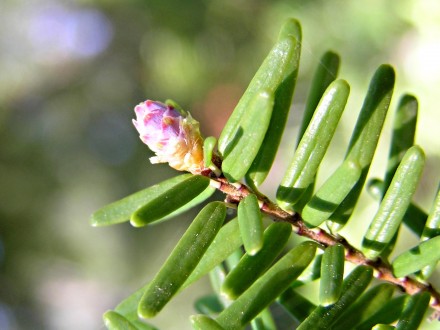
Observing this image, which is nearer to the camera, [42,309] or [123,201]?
[123,201]

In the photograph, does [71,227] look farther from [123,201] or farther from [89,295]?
[123,201]

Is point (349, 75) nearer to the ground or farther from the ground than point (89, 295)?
farther from the ground

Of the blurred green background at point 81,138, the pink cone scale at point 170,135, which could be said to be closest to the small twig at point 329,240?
the pink cone scale at point 170,135

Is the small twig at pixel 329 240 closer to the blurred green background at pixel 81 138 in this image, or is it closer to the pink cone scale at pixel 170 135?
the pink cone scale at pixel 170 135

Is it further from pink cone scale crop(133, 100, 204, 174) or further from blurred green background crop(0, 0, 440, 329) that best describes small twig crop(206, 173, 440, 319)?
blurred green background crop(0, 0, 440, 329)

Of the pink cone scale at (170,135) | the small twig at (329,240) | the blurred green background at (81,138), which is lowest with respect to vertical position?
the blurred green background at (81,138)

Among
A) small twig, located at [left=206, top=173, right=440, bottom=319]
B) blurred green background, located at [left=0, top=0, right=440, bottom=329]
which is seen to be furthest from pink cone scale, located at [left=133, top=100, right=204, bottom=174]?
blurred green background, located at [left=0, top=0, right=440, bottom=329]

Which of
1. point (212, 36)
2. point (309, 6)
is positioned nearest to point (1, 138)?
point (212, 36)
